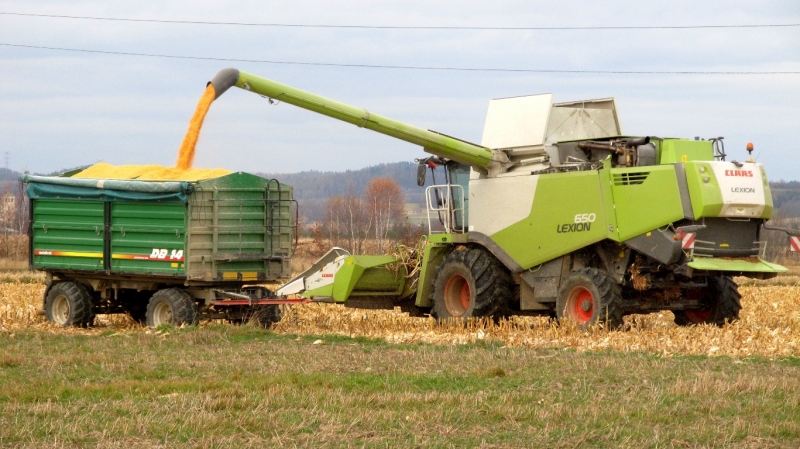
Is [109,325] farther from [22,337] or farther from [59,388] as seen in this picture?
[59,388]

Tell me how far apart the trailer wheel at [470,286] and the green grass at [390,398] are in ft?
11.6

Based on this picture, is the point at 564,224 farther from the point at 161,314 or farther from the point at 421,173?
the point at 161,314

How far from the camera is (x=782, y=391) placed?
9859mm

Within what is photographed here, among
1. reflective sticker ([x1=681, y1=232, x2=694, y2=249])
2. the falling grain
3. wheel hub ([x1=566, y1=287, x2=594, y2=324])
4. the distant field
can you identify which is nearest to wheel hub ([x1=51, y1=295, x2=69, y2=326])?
the distant field

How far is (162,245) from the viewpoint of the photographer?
17031 millimetres

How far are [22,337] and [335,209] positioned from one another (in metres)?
64.6

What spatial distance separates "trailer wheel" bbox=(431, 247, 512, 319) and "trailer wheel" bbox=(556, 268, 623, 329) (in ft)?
4.32

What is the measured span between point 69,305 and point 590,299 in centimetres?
814

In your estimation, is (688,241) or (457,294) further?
(457,294)

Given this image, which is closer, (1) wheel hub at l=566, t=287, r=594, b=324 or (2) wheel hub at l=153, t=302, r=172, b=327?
(1) wheel hub at l=566, t=287, r=594, b=324

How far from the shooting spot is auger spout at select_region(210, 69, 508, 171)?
55.7 ft

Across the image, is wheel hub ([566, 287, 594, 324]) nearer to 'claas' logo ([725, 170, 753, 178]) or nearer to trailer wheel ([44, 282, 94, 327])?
'claas' logo ([725, 170, 753, 178])

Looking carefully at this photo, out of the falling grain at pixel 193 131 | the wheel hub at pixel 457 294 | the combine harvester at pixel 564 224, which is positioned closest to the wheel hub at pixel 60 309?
the falling grain at pixel 193 131

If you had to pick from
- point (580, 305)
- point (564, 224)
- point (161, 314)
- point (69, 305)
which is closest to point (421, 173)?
point (564, 224)
